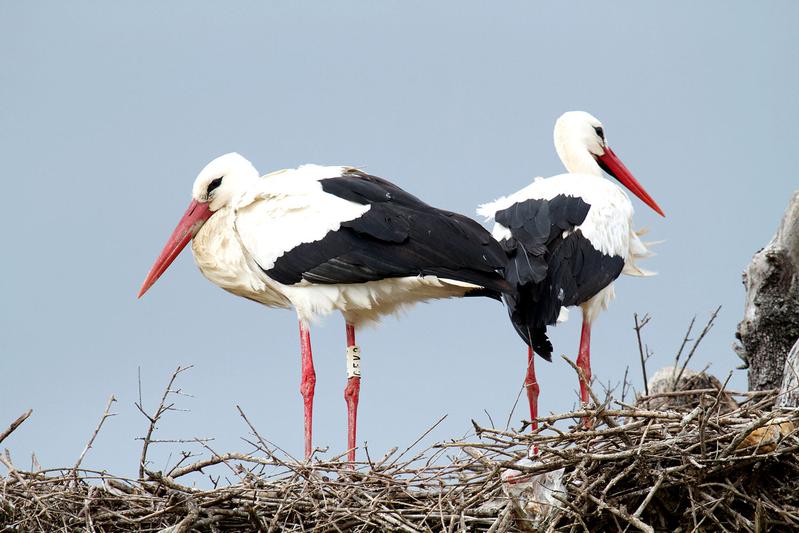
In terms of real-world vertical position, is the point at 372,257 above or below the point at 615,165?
below

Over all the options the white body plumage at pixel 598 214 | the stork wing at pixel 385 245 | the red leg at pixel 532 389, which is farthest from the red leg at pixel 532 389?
the stork wing at pixel 385 245

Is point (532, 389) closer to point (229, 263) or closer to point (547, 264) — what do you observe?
point (547, 264)

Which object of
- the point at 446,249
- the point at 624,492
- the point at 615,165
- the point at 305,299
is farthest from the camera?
the point at 615,165

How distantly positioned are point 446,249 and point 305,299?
90 cm

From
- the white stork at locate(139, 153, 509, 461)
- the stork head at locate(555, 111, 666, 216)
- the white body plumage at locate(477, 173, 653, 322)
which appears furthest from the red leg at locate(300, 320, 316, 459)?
the stork head at locate(555, 111, 666, 216)

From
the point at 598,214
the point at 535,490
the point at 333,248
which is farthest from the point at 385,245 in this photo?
the point at 535,490

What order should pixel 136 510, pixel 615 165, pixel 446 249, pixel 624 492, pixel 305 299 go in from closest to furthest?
pixel 624 492
pixel 136 510
pixel 446 249
pixel 305 299
pixel 615 165

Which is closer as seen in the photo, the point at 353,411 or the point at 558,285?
the point at 558,285

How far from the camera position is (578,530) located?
5.39m

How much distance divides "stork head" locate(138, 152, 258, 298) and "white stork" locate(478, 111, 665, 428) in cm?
135

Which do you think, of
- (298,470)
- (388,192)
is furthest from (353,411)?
(298,470)

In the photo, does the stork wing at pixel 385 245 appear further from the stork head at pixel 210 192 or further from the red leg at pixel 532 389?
the red leg at pixel 532 389

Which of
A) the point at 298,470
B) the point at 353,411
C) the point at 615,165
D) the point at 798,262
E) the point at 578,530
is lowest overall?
the point at 578,530

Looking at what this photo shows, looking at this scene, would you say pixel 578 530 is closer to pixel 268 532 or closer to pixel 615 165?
pixel 268 532
